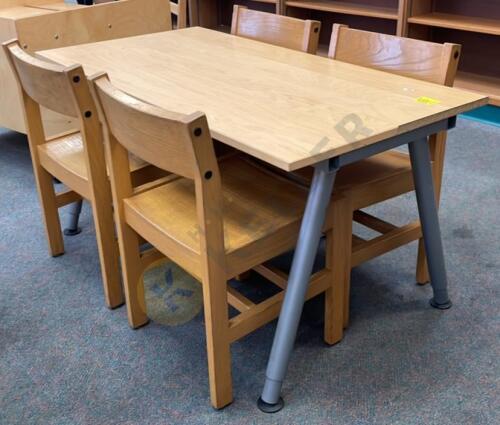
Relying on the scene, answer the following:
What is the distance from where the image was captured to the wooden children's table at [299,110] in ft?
4.08

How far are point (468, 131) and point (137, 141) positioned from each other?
2.37 meters

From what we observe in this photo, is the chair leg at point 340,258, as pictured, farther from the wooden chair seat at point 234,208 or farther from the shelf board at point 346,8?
the shelf board at point 346,8

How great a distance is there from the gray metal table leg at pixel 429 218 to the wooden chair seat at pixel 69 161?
794mm

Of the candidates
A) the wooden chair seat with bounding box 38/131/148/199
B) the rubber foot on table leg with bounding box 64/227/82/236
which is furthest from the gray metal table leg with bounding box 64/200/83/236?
the wooden chair seat with bounding box 38/131/148/199

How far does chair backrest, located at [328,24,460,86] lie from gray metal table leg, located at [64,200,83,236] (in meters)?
1.12

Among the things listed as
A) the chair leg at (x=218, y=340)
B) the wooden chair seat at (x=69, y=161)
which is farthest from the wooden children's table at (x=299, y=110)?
the wooden chair seat at (x=69, y=161)

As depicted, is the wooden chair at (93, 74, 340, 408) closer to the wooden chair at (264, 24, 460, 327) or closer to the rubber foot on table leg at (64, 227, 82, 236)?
the wooden chair at (264, 24, 460, 327)

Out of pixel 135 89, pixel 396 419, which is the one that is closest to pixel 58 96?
pixel 135 89

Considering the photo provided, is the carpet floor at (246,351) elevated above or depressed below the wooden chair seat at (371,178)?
below

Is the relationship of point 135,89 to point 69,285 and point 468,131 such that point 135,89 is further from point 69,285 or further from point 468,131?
point 468,131

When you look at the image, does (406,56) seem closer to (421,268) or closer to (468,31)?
(421,268)

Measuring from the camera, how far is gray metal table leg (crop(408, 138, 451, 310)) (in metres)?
1.55

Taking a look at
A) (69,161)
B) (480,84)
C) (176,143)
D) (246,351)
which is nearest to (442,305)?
(246,351)

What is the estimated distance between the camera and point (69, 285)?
199 centimetres
